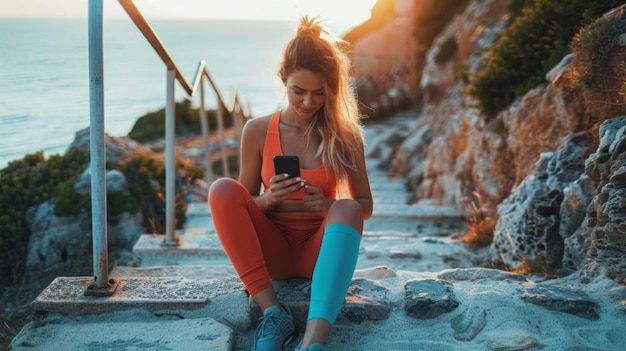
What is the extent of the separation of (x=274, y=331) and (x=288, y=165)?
56 centimetres

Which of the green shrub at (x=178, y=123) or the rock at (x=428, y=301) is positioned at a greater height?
the green shrub at (x=178, y=123)

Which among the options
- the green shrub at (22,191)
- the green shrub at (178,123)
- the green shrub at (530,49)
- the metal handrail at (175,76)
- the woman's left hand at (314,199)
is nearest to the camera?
the woman's left hand at (314,199)

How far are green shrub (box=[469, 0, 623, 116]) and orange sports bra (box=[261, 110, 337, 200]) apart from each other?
2.04m

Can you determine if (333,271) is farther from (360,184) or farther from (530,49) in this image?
(530,49)

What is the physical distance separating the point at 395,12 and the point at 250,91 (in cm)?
517

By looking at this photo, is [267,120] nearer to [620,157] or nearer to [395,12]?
[620,157]

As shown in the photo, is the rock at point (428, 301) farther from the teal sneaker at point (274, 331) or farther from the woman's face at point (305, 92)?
the woman's face at point (305, 92)

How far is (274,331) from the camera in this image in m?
1.83

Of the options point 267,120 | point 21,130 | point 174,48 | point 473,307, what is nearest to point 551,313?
point 473,307

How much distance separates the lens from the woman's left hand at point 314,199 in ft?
6.89

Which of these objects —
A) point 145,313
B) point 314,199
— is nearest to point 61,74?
point 145,313

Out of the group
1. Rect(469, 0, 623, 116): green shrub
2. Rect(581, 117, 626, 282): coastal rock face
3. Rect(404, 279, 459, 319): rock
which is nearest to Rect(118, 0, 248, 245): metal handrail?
Rect(404, 279, 459, 319): rock

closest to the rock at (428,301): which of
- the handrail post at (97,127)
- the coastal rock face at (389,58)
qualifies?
the handrail post at (97,127)

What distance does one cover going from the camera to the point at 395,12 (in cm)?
1688
